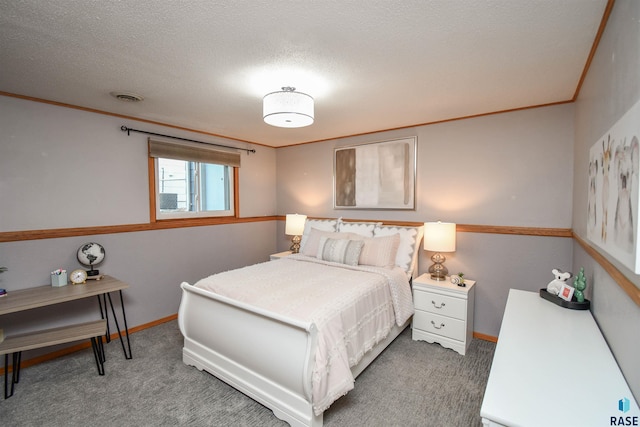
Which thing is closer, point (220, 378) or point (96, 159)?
point (220, 378)

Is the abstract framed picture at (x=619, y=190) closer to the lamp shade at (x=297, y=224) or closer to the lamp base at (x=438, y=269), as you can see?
the lamp base at (x=438, y=269)

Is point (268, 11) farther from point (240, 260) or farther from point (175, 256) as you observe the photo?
point (240, 260)

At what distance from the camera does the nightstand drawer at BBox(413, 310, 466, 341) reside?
2.60 meters

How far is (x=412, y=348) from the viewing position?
2688mm

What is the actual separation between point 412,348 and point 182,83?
2.95 metres

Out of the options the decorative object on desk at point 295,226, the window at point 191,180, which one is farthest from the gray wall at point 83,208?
the decorative object on desk at point 295,226

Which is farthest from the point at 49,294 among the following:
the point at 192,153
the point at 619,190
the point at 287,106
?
the point at 619,190

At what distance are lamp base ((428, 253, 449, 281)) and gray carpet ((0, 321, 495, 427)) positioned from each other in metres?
0.67

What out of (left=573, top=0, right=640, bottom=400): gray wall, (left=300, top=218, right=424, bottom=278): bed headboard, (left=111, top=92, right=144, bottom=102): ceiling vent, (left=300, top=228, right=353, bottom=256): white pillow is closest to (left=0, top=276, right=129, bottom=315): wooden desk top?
(left=111, top=92, right=144, bottom=102): ceiling vent

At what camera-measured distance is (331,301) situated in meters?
2.01

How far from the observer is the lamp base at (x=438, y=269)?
9.53 ft

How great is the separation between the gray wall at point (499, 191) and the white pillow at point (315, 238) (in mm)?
723

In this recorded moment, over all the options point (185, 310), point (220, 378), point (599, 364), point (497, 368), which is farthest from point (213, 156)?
point (599, 364)

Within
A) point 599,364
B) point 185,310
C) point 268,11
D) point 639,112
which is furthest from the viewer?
point 185,310
